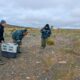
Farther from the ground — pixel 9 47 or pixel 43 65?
pixel 9 47


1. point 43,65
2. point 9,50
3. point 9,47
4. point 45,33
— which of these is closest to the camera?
point 43,65

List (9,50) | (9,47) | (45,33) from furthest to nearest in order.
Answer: (45,33) → (9,50) → (9,47)

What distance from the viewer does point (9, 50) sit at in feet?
61.9

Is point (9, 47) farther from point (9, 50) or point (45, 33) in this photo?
point (45, 33)

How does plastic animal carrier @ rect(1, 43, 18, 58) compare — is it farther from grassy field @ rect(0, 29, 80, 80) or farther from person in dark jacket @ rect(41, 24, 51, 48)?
person in dark jacket @ rect(41, 24, 51, 48)

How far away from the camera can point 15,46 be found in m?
18.6

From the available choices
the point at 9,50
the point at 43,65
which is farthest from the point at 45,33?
the point at 43,65

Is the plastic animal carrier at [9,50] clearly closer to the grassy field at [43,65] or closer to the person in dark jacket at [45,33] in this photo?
the grassy field at [43,65]

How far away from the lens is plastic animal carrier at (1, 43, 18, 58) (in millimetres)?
18659

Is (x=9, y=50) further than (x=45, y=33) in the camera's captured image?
No

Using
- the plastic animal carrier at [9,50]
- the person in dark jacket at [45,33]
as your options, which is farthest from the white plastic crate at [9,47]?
the person in dark jacket at [45,33]

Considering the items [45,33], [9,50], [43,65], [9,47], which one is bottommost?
[43,65]

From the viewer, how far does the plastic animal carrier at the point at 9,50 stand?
18.7 m

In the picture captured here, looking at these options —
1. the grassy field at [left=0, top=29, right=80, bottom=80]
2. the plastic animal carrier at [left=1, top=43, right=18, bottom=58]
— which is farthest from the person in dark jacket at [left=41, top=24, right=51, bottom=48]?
the plastic animal carrier at [left=1, top=43, right=18, bottom=58]
